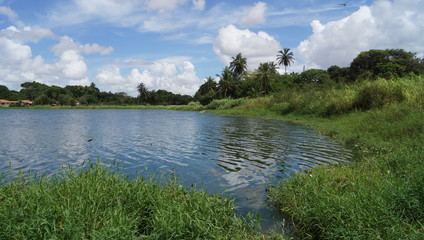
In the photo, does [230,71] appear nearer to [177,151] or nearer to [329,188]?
[177,151]

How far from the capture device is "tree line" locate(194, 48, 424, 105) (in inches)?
Answer: 2267

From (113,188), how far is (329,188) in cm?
491

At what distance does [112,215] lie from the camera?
456cm

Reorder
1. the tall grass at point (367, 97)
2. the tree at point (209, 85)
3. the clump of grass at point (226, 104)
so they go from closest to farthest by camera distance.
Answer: the tall grass at point (367, 97) < the clump of grass at point (226, 104) < the tree at point (209, 85)

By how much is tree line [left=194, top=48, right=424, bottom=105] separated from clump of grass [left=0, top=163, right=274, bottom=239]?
47.9 m

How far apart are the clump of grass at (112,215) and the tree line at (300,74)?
47.9m

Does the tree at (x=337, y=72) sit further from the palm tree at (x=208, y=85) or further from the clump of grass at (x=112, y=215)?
the clump of grass at (x=112, y=215)

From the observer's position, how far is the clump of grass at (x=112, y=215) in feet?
13.3

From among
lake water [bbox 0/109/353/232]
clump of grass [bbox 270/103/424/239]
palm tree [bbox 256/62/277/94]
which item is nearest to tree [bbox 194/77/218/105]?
palm tree [bbox 256/62/277/94]

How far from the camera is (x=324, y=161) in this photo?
36.5 ft

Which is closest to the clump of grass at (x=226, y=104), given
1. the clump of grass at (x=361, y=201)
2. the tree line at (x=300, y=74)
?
the tree line at (x=300, y=74)

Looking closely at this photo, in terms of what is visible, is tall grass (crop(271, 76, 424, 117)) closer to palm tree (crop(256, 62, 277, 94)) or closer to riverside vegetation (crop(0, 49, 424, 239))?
riverside vegetation (crop(0, 49, 424, 239))

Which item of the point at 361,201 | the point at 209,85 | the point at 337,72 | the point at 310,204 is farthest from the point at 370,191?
the point at 209,85

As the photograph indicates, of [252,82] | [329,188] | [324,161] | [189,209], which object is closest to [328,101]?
[324,161]
